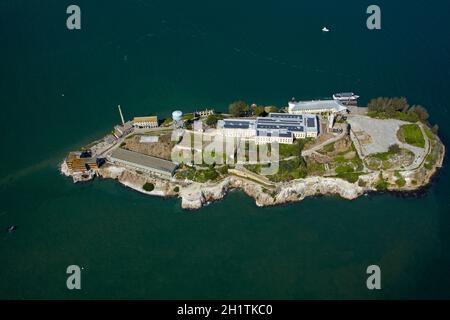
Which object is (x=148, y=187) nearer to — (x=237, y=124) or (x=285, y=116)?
(x=237, y=124)

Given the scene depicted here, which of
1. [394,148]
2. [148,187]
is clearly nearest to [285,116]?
[394,148]

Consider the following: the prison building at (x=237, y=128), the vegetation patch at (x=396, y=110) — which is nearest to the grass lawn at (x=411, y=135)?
the vegetation patch at (x=396, y=110)

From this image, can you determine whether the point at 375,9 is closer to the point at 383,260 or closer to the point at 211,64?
the point at 211,64

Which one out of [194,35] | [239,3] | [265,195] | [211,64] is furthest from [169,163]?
[239,3]

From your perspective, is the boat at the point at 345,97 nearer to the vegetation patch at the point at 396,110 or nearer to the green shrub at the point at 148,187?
the vegetation patch at the point at 396,110

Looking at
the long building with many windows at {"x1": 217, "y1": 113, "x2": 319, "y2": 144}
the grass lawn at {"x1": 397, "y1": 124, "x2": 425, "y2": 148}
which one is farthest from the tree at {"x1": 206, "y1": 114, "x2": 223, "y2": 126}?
the grass lawn at {"x1": 397, "y1": 124, "x2": 425, "y2": 148}

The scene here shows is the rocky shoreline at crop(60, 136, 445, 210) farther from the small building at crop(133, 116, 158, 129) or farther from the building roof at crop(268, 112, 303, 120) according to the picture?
the building roof at crop(268, 112, 303, 120)

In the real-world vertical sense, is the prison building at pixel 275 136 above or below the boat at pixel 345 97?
below
